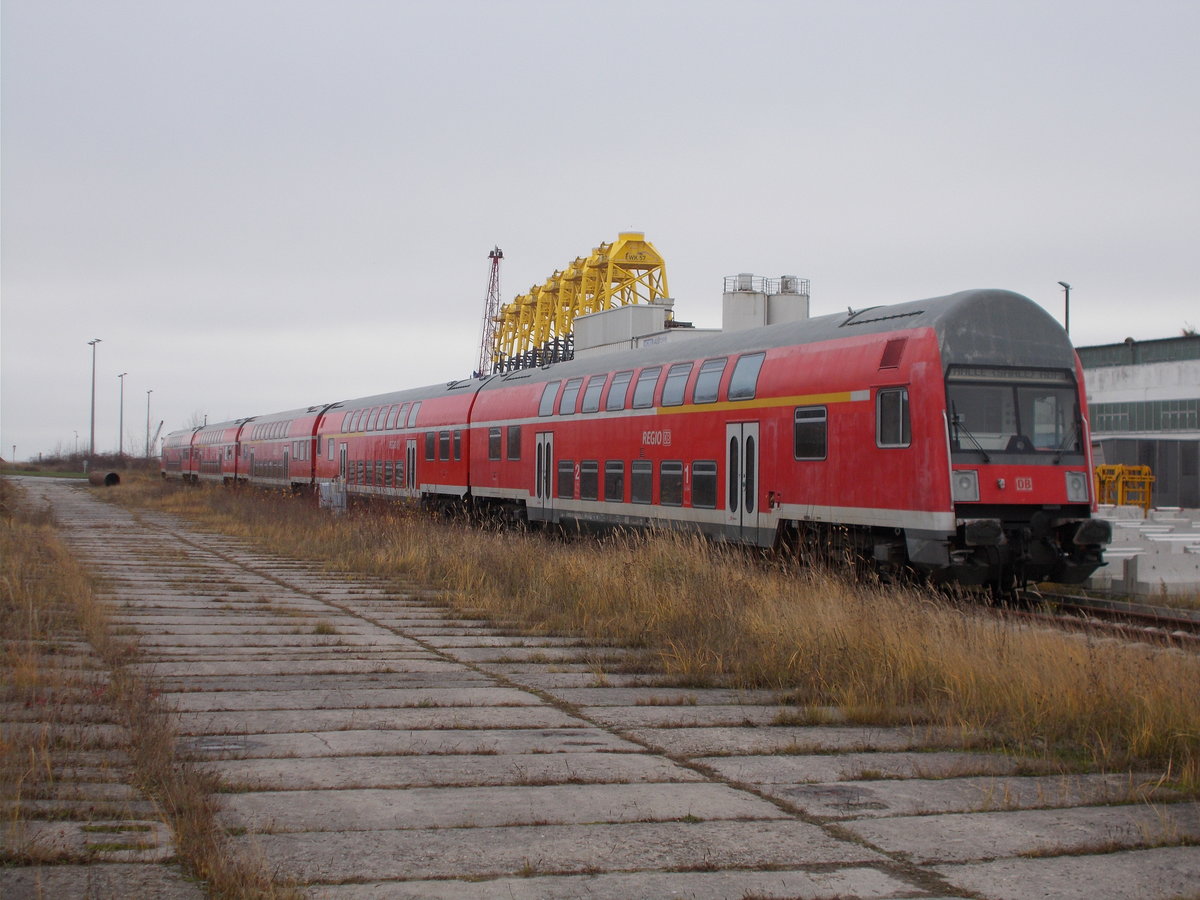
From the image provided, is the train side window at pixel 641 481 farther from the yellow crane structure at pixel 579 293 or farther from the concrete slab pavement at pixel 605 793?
the yellow crane structure at pixel 579 293

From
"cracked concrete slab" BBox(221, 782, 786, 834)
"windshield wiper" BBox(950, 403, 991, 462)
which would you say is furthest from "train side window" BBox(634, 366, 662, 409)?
"cracked concrete slab" BBox(221, 782, 786, 834)

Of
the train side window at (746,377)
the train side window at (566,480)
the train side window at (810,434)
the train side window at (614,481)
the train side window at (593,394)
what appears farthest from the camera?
the train side window at (566,480)

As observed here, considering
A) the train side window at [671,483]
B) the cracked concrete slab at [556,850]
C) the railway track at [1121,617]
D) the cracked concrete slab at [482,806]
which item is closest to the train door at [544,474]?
the train side window at [671,483]

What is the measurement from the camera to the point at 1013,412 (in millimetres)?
13758

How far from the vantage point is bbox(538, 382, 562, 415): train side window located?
2330cm

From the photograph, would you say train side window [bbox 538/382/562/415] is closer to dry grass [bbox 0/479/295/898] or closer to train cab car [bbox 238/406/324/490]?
dry grass [bbox 0/479/295/898]

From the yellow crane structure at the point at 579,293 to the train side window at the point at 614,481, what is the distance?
38076 millimetres

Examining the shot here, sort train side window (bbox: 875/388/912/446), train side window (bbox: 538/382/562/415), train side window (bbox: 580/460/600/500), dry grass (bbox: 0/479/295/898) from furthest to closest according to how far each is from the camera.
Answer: train side window (bbox: 538/382/562/415) < train side window (bbox: 580/460/600/500) < train side window (bbox: 875/388/912/446) < dry grass (bbox: 0/479/295/898)

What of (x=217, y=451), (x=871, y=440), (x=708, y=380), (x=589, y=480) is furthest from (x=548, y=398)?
(x=217, y=451)

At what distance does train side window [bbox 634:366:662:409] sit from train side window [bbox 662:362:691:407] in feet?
1.23

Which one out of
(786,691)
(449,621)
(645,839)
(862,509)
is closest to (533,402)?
(862,509)

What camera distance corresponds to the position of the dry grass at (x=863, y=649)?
266 inches

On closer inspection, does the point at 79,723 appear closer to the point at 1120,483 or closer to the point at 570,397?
the point at 570,397

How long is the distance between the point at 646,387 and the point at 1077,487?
7448 millimetres
